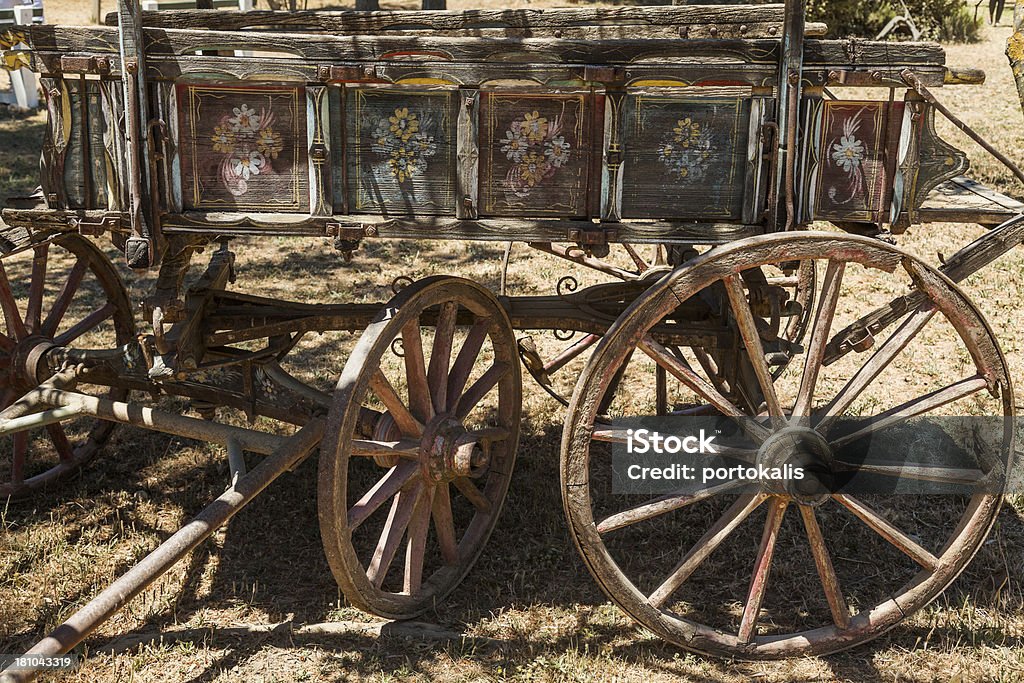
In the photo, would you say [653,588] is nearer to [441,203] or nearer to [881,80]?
[441,203]

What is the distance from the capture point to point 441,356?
142 inches

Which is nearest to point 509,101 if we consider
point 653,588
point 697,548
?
point 697,548

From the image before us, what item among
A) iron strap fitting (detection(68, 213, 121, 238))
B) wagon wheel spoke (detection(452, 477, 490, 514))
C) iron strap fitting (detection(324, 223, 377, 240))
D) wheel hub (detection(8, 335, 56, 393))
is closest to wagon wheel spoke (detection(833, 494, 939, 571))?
wagon wheel spoke (detection(452, 477, 490, 514))

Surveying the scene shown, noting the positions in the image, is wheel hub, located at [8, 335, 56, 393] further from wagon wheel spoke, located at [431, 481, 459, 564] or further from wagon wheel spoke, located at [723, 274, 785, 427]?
wagon wheel spoke, located at [723, 274, 785, 427]

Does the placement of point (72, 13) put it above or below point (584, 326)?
above

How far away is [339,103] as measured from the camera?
3.04 meters

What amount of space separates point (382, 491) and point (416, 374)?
42 centimetres

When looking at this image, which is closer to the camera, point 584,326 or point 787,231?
point 787,231

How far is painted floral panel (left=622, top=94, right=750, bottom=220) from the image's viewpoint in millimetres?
3066

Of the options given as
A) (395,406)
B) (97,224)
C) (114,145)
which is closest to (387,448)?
(395,406)

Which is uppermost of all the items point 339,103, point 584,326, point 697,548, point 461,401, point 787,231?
point 339,103

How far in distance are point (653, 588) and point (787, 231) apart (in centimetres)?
153

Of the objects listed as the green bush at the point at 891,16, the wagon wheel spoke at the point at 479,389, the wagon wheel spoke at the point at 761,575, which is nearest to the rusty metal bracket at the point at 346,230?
the wagon wheel spoke at the point at 479,389

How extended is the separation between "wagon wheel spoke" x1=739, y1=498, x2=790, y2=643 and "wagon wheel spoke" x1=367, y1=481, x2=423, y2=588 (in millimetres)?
1150
